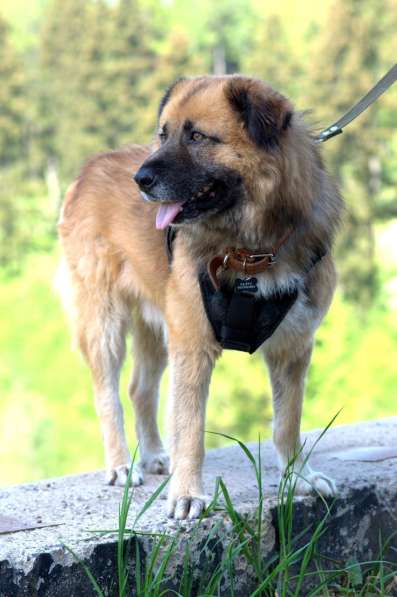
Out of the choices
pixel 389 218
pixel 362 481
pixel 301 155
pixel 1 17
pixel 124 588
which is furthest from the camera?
pixel 1 17

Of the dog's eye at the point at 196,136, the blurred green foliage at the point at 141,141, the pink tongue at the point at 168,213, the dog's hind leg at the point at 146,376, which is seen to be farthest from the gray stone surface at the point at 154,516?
the blurred green foliage at the point at 141,141

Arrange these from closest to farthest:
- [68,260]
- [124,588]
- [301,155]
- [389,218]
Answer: [124,588] → [301,155] → [68,260] → [389,218]

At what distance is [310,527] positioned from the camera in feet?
14.0

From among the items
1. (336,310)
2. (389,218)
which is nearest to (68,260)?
(336,310)

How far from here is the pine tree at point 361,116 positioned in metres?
41.8

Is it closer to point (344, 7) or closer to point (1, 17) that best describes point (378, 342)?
point (344, 7)

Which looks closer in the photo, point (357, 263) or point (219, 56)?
point (357, 263)

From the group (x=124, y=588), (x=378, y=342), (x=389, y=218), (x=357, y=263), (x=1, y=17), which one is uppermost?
(x=1, y=17)

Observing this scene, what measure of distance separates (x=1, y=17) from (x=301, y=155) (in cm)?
5838

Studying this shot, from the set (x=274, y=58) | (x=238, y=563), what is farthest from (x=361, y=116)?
(x=238, y=563)

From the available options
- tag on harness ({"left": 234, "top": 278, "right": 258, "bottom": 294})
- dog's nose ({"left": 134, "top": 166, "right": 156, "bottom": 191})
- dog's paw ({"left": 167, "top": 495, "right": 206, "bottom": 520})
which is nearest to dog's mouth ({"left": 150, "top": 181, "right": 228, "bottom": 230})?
dog's nose ({"left": 134, "top": 166, "right": 156, "bottom": 191})

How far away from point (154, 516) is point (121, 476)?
875 mm

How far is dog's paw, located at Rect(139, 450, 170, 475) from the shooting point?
207 inches

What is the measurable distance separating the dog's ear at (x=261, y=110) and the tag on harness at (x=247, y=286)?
58cm
